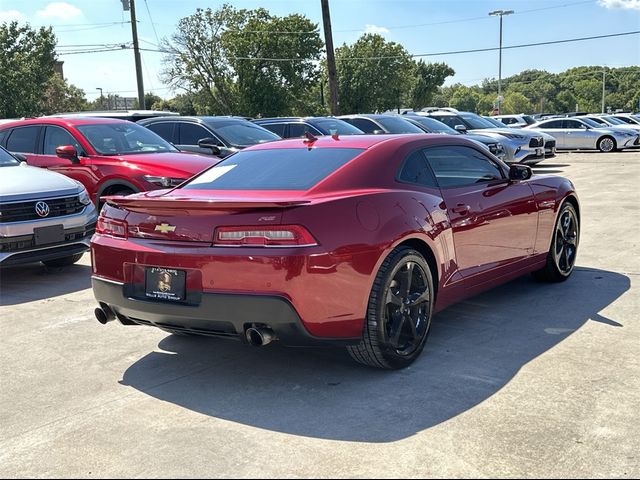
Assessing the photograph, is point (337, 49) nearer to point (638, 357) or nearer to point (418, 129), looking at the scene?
point (418, 129)

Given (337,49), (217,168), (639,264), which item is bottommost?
(639,264)

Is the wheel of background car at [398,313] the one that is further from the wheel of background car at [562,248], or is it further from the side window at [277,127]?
the side window at [277,127]

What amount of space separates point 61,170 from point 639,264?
7390 mm

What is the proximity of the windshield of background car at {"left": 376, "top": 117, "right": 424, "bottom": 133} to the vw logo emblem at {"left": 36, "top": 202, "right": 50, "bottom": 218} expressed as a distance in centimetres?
1056

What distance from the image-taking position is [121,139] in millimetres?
9547

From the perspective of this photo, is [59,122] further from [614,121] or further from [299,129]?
[614,121]

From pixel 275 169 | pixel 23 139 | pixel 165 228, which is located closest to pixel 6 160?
pixel 23 139

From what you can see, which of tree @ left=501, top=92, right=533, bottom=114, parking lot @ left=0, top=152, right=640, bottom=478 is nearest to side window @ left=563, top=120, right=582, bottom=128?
parking lot @ left=0, top=152, right=640, bottom=478

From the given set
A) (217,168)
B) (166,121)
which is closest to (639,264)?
(217,168)

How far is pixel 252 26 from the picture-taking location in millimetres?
65438

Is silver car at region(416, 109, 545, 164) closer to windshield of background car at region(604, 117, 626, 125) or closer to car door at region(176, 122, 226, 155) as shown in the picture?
car door at region(176, 122, 226, 155)

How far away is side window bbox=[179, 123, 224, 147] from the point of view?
39.4 feet

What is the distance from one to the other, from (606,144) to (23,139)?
23.6 metres

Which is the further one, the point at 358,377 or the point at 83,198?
the point at 83,198
